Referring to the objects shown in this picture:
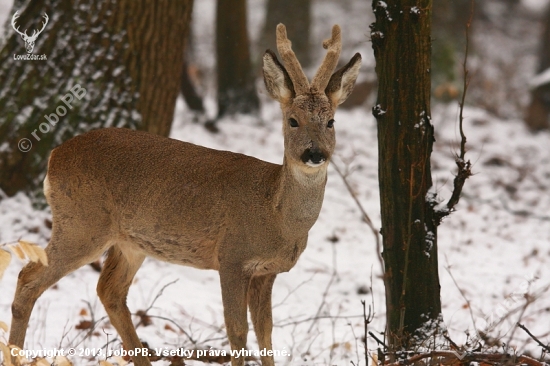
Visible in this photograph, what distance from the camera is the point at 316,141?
176 inches

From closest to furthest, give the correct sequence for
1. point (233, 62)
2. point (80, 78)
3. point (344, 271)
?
point (80, 78) → point (344, 271) → point (233, 62)

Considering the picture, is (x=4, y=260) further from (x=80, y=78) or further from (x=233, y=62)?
(x=233, y=62)

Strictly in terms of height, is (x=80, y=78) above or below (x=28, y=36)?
below

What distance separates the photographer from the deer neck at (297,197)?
15.2 ft

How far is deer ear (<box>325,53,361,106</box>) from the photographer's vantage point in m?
4.73

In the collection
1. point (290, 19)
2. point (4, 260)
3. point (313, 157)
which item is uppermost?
point (290, 19)

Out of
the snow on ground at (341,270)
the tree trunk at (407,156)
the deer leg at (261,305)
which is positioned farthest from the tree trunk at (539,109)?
the deer leg at (261,305)

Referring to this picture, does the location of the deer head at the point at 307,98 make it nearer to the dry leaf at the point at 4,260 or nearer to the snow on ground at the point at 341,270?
the snow on ground at the point at 341,270

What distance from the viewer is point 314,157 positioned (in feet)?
14.4

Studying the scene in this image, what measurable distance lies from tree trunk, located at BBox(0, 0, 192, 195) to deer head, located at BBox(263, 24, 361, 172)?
8.43 ft

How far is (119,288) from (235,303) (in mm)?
1116

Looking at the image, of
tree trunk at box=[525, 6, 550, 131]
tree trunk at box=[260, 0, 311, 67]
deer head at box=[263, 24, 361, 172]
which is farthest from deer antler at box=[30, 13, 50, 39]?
tree trunk at box=[525, 6, 550, 131]

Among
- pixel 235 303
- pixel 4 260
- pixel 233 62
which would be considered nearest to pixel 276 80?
pixel 235 303

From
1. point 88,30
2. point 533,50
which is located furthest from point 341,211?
point 533,50
